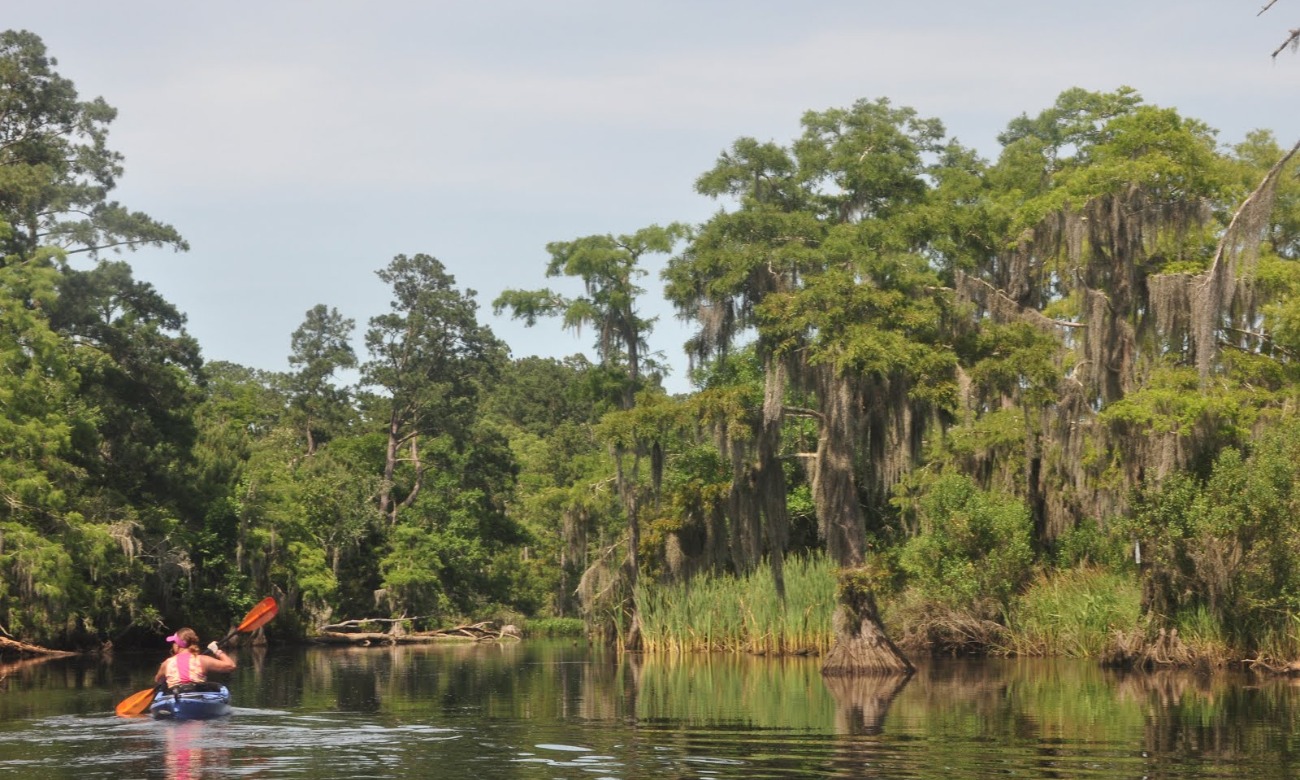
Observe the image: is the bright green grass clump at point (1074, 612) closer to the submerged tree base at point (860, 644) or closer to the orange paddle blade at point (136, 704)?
A: the submerged tree base at point (860, 644)

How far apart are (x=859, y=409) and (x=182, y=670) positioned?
1505 centimetres

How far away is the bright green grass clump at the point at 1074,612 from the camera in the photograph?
32.5 metres

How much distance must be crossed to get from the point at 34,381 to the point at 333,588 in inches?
781

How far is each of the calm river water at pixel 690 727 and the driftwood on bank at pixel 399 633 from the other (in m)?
25.0

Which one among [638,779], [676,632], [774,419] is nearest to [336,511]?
[676,632]

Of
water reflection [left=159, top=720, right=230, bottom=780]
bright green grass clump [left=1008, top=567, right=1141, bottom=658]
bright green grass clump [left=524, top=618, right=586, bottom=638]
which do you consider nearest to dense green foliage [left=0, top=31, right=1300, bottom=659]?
bright green grass clump [left=1008, top=567, right=1141, bottom=658]

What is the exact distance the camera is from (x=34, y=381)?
132ft

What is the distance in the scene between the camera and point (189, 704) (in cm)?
2208

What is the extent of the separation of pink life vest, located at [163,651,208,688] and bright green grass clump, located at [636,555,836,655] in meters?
16.7

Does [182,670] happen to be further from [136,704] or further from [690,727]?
[690,727]

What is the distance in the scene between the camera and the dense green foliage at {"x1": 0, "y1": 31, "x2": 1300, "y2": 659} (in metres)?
31.1

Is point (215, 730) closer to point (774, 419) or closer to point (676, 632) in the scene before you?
point (774, 419)

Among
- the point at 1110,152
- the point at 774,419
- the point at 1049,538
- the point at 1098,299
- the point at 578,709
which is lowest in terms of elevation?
the point at 578,709

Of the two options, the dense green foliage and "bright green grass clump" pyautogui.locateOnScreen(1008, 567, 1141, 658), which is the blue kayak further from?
"bright green grass clump" pyautogui.locateOnScreen(1008, 567, 1141, 658)
